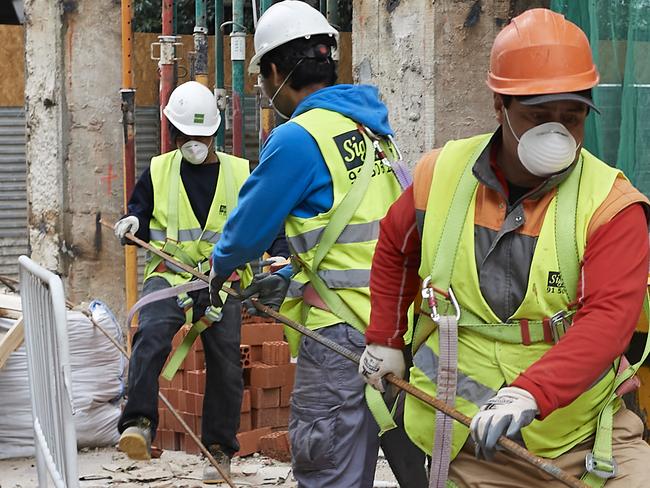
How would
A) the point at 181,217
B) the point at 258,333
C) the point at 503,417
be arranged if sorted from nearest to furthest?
the point at 503,417 < the point at 181,217 < the point at 258,333

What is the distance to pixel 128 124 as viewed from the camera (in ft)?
31.9

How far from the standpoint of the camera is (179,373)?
811 centimetres

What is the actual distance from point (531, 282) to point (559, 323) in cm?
12

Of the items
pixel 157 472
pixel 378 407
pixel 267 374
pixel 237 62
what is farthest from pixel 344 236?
pixel 237 62

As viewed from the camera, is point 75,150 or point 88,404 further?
point 75,150

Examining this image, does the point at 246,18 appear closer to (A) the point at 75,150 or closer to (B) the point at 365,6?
(A) the point at 75,150

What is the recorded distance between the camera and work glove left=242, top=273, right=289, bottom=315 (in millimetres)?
4926

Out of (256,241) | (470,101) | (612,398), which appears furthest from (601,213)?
(470,101)

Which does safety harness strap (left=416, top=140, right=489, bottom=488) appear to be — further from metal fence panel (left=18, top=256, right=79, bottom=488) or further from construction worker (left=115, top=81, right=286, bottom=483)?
construction worker (left=115, top=81, right=286, bottom=483)

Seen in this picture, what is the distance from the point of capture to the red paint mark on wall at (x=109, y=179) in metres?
10.1

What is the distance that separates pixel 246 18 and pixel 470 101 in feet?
26.2

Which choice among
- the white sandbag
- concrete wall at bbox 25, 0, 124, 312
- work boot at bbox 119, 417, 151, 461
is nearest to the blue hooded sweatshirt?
work boot at bbox 119, 417, 151, 461

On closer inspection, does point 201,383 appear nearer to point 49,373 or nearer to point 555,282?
point 49,373

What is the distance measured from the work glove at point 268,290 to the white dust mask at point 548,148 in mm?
1962
